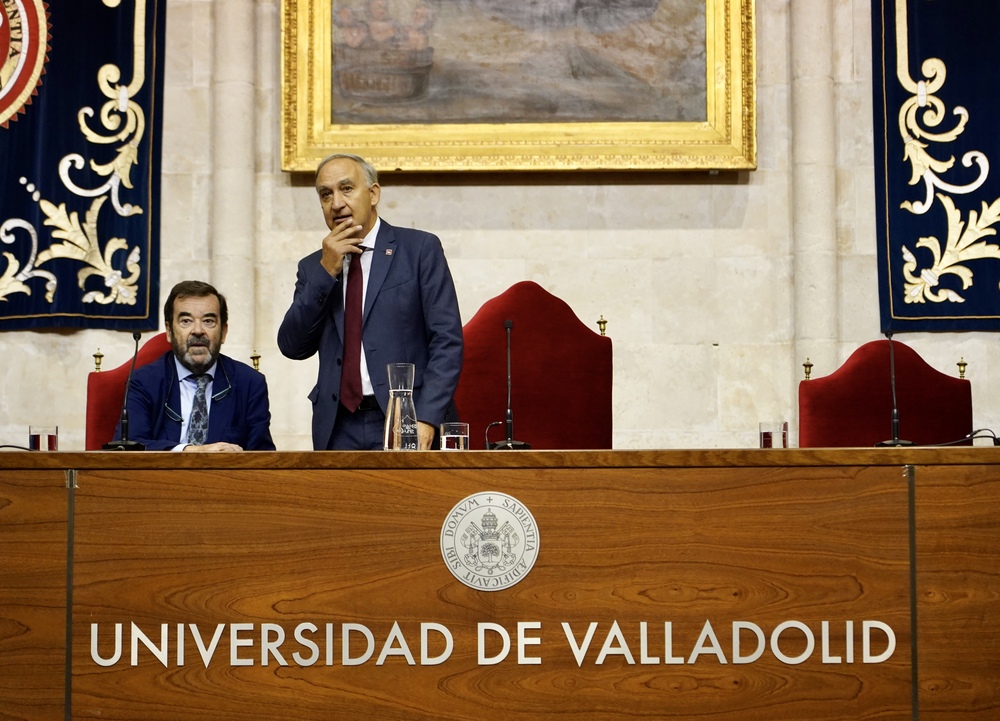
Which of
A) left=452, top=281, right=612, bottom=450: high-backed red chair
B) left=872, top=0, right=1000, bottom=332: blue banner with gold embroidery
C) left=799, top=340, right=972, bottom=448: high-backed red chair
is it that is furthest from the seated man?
left=872, top=0, right=1000, bottom=332: blue banner with gold embroidery

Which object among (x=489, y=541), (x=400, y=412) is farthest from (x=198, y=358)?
(x=489, y=541)

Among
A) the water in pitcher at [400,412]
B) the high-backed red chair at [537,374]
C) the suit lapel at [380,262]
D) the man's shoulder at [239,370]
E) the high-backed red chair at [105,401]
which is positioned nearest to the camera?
the water in pitcher at [400,412]

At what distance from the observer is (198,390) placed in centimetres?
385

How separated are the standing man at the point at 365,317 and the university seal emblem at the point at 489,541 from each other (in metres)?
0.86

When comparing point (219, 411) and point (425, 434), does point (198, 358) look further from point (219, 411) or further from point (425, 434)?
point (425, 434)

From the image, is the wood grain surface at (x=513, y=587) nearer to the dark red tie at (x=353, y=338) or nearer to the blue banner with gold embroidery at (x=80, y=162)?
the dark red tie at (x=353, y=338)

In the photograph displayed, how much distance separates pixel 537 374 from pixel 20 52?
312 cm

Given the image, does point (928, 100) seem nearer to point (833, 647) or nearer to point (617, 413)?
point (617, 413)

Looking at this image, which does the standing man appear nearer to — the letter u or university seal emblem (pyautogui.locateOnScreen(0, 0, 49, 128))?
the letter u

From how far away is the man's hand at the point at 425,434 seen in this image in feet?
10.7

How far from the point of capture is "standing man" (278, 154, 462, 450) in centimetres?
345

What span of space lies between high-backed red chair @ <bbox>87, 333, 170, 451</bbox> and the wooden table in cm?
200

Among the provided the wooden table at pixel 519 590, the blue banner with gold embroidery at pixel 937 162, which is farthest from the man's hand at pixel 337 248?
the blue banner with gold embroidery at pixel 937 162

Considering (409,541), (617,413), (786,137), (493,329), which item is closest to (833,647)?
(409,541)
